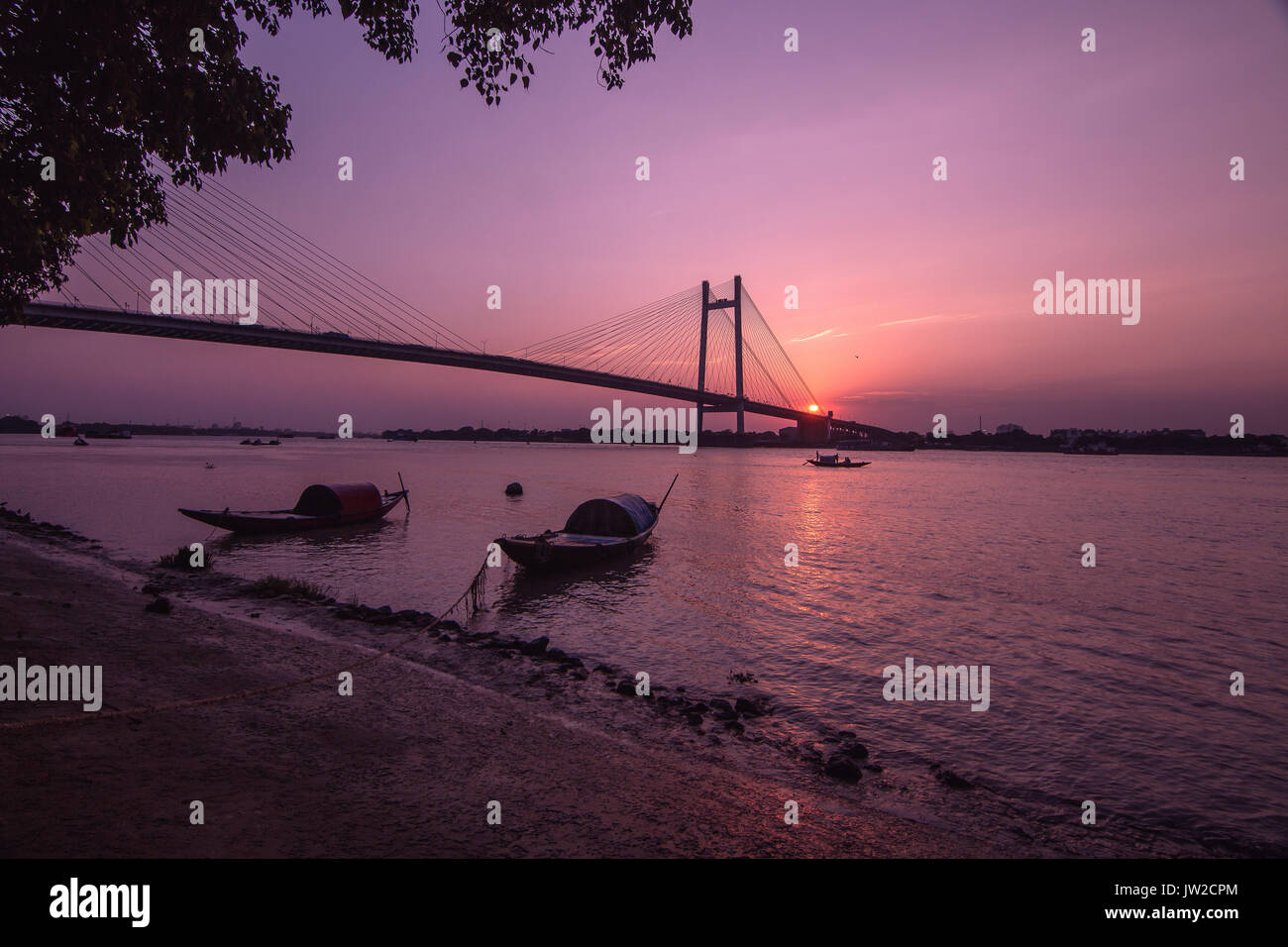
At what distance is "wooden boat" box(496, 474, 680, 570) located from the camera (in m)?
16.5

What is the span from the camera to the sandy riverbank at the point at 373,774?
421cm

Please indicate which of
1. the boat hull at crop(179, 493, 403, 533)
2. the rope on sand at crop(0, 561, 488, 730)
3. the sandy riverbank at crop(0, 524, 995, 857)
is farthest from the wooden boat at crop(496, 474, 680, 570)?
the boat hull at crop(179, 493, 403, 533)

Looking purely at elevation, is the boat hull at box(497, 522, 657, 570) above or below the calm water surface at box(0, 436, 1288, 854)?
above

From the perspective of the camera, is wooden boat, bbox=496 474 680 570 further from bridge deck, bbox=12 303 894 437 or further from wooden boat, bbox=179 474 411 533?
bridge deck, bbox=12 303 894 437

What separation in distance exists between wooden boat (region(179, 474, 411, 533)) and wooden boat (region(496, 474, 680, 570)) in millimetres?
10789

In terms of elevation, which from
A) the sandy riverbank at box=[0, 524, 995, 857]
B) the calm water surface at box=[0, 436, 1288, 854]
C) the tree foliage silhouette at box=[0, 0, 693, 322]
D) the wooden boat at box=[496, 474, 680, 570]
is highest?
the tree foliage silhouette at box=[0, 0, 693, 322]

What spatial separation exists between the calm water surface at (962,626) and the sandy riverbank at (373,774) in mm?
1789

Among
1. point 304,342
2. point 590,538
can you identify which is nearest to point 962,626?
point 590,538

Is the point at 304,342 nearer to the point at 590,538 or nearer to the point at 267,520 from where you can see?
the point at 267,520

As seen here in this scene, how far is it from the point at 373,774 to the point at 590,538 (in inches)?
542

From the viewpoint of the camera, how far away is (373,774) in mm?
5285

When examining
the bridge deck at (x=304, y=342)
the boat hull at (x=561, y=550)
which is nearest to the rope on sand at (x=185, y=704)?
the boat hull at (x=561, y=550)

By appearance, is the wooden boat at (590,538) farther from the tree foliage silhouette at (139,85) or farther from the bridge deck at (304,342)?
the bridge deck at (304,342)

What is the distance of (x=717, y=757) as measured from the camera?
6770mm
